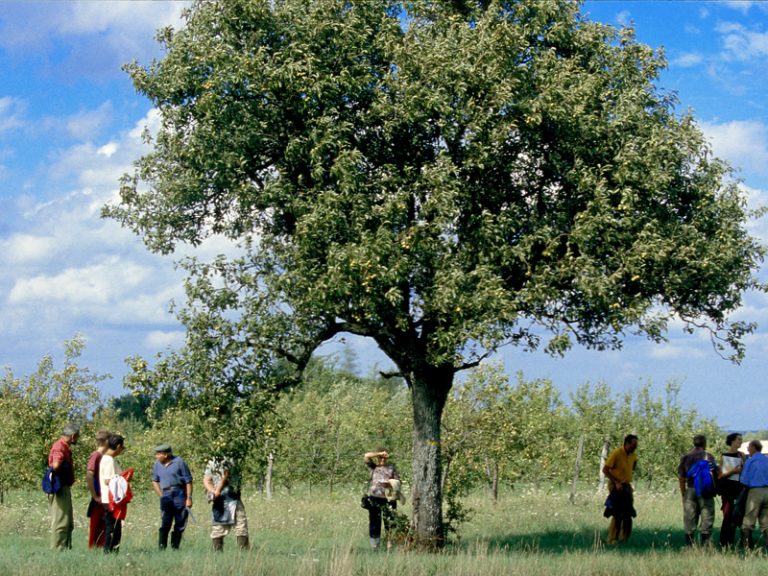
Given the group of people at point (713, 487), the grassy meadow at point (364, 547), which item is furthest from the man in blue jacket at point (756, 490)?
the grassy meadow at point (364, 547)

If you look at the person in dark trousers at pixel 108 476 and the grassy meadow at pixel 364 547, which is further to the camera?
the person in dark trousers at pixel 108 476

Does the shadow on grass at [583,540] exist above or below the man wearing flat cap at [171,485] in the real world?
below

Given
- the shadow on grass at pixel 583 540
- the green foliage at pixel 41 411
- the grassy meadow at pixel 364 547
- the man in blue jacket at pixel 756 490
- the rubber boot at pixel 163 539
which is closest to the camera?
the grassy meadow at pixel 364 547

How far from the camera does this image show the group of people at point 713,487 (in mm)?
19719

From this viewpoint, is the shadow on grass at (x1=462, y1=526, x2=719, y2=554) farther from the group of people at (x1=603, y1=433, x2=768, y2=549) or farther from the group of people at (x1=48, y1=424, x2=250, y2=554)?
the group of people at (x1=48, y1=424, x2=250, y2=554)

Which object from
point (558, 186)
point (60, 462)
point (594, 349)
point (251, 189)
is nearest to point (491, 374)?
point (594, 349)

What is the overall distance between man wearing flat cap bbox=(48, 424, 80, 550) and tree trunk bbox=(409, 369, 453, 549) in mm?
7517

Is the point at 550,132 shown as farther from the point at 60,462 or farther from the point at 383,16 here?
the point at 60,462

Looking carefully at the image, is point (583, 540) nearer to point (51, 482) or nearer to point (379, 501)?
point (379, 501)

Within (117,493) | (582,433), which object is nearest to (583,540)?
(117,493)

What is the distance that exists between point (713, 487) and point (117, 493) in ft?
40.8

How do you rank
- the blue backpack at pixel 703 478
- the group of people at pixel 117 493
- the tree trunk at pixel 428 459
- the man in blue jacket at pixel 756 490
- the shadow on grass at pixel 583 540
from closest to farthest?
the group of people at pixel 117 493 → the man in blue jacket at pixel 756 490 → the blue backpack at pixel 703 478 → the tree trunk at pixel 428 459 → the shadow on grass at pixel 583 540

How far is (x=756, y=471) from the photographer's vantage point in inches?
777

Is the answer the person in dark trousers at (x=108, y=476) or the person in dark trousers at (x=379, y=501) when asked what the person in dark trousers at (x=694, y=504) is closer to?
the person in dark trousers at (x=379, y=501)
